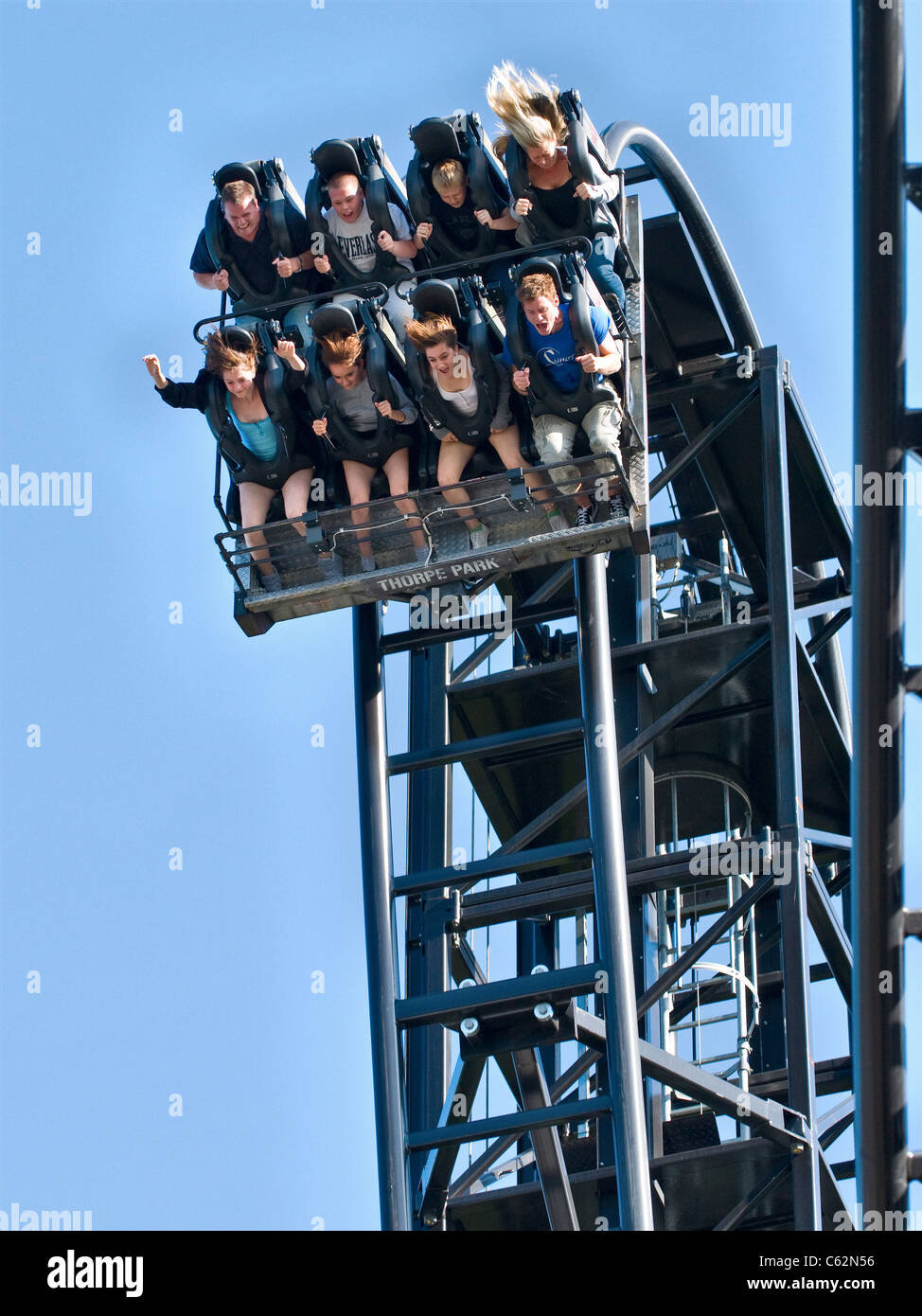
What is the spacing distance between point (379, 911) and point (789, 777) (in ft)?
9.23

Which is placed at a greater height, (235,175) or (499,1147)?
(235,175)

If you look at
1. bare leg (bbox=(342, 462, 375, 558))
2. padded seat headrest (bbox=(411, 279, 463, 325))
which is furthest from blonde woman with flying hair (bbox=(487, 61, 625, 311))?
bare leg (bbox=(342, 462, 375, 558))

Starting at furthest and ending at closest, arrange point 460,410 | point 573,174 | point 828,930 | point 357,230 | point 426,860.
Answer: point 426,860, point 828,930, point 357,230, point 573,174, point 460,410

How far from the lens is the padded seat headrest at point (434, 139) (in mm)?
13625

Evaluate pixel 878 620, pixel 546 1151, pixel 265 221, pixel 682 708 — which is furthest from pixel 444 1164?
pixel 265 221

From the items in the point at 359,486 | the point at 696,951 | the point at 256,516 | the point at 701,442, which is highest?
the point at 701,442

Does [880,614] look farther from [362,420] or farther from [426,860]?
[426,860]

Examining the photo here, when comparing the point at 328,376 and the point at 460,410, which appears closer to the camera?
the point at 460,410

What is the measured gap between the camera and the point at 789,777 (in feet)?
48.2

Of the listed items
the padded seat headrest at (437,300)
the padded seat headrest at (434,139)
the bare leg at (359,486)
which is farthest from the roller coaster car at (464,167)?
the bare leg at (359,486)

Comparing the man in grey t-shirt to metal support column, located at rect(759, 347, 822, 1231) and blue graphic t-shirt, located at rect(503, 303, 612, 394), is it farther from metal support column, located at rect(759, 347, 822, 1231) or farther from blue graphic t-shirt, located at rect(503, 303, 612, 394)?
metal support column, located at rect(759, 347, 822, 1231)
